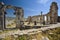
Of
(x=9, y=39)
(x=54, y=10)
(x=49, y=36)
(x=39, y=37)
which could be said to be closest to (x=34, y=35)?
(x=39, y=37)

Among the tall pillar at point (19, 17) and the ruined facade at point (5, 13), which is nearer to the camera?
the ruined facade at point (5, 13)

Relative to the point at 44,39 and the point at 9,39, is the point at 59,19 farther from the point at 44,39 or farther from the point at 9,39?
the point at 9,39

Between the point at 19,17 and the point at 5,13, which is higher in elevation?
the point at 5,13

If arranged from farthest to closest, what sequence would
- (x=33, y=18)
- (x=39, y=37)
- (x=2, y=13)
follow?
(x=33, y=18) → (x=2, y=13) → (x=39, y=37)

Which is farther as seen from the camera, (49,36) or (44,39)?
(49,36)

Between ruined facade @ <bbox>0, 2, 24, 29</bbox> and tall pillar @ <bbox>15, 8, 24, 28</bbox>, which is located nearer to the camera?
ruined facade @ <bbox>0, 2, 24, 29</bbox>

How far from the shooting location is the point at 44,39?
243 inches

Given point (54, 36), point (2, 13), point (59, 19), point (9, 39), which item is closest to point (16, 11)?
point (2, 13)

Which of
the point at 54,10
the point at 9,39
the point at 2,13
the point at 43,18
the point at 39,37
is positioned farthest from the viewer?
the point at 43,18

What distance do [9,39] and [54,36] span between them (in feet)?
9.68

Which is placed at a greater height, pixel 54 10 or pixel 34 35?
pixel 54 10

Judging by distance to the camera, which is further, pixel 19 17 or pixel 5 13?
pixel 19 17

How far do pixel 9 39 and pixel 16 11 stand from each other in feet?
40.8

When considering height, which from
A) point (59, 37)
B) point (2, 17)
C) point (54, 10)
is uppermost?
point (54, 10)
